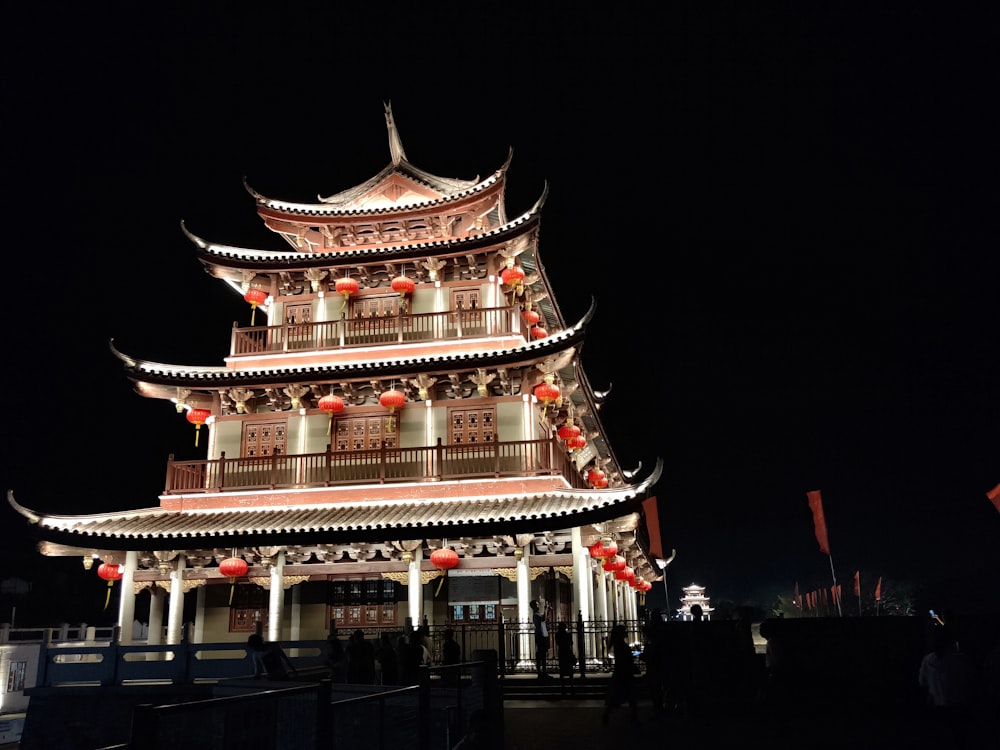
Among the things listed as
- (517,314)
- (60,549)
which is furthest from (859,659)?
(60,549)

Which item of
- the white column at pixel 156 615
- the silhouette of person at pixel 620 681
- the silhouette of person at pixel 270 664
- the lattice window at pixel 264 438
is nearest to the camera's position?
the silhouette of person at pixel 270 664

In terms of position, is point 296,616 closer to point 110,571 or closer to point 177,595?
point 177,595

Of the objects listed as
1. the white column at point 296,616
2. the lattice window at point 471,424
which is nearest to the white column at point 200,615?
the white column at point 296,616

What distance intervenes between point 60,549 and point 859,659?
721 inches

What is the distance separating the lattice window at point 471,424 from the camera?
2142 cm

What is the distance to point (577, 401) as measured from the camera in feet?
90.0

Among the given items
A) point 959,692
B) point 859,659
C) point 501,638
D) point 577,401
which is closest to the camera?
point 959,692

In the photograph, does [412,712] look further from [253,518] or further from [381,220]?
[381,220]

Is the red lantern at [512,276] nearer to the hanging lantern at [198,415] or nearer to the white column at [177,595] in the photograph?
the hanging lantern at [198,415]

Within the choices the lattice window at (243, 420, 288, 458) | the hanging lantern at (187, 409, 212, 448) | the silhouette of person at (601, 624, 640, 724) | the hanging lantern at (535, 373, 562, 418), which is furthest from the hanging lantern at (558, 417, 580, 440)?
the silhouette of person at (601, 624, 640, 724)

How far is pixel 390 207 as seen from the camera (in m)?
24.9

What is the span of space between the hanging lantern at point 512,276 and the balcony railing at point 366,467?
16.3 ft

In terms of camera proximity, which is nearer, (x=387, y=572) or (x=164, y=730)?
(x=164, y=730)

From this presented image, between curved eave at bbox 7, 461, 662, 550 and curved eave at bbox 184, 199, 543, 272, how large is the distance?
7432 millimetres
